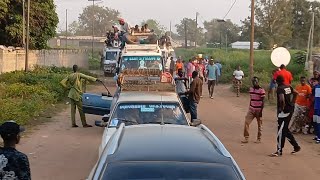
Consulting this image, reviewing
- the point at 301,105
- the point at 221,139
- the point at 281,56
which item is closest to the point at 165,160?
the point at 221,139

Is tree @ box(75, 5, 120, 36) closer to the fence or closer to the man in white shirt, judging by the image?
the fence

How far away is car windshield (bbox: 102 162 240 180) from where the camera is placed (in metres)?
4.77

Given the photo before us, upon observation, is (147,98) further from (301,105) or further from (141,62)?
(141,62)

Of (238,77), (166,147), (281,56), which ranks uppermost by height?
(281,56)

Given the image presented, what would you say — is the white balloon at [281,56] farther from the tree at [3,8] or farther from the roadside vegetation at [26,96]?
the tree at [3,8]

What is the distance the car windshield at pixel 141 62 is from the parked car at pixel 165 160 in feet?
61.4

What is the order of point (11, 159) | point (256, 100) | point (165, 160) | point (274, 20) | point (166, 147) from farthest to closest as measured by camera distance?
point (274, 20)
point (256, 100)
point (11, 159)
point (166, 147)
point (165, 160)

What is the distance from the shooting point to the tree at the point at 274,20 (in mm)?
56438

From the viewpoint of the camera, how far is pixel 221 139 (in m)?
15.4

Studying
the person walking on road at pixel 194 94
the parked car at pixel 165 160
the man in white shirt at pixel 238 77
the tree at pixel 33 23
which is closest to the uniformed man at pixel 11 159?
the parked car at pixel 165 160

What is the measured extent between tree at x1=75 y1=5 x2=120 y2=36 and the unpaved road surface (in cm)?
12182

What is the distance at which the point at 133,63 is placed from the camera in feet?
80.8

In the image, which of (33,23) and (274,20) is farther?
(274,20)

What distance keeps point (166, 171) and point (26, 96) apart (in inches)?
748
